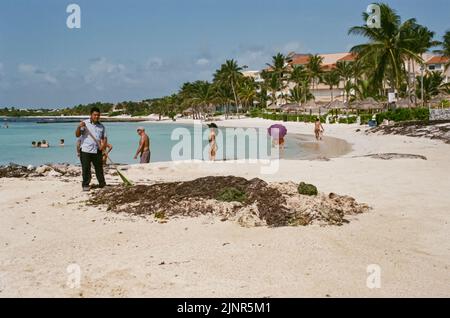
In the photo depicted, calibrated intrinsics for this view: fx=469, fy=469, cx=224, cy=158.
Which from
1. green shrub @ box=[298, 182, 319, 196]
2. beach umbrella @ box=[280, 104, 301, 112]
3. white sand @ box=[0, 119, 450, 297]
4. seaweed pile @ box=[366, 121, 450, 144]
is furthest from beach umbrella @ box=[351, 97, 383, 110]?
green shrub @ box=[298, 182, 319, 196]

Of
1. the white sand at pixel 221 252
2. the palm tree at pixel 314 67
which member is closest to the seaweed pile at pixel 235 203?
the white sand at pixel 221 252

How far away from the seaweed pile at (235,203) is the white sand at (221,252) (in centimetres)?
34

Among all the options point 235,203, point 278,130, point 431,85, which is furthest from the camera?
point 431,85

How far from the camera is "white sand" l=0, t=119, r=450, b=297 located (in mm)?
4617

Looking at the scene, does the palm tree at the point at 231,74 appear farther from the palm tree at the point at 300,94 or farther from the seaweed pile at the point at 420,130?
the seaweed pile at the point at 420,130

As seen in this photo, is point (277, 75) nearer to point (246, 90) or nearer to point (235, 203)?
point (246, 90)

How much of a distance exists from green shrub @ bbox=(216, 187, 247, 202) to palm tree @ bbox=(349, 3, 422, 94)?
3136cm

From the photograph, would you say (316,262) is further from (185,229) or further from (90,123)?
(90,123)

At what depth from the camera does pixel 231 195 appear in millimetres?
8258

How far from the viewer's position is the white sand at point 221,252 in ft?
15.1

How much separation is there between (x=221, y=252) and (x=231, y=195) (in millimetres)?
2541

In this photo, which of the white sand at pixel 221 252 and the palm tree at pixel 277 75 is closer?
the white sand at pixel 221 252

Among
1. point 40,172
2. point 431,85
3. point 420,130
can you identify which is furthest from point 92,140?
point 431,85
